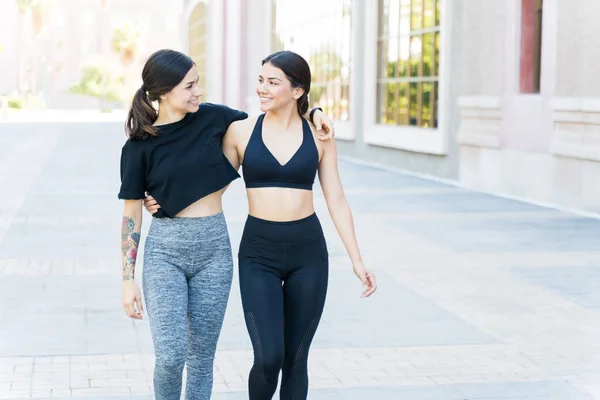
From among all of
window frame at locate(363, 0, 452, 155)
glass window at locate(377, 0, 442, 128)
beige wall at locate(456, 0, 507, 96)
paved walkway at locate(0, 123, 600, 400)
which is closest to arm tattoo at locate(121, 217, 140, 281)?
paved walkway at locate(0, 123, 600, 400)

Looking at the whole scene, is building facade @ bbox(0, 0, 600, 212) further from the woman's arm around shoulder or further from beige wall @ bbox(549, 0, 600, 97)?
the woman's arm around shoulder

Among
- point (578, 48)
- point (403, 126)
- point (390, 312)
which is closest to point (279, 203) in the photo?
point (390, 312)

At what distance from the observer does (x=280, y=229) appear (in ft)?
14.7

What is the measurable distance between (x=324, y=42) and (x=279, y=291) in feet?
90.2

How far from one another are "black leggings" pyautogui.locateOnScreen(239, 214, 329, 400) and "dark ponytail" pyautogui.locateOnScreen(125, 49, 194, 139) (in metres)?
0.57

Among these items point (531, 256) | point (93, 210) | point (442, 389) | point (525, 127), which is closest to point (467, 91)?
point (525, 127)

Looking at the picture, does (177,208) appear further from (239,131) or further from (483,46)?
(483,46)

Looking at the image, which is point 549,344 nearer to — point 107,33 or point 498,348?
point 498,348

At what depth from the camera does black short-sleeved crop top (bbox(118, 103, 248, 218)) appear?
4.43 m

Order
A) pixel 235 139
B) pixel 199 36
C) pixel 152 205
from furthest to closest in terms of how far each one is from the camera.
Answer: pixel 199 36, pixel 235 139, pixel 152 205

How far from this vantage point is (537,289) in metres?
9.42

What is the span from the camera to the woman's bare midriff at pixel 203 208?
446 centimetres

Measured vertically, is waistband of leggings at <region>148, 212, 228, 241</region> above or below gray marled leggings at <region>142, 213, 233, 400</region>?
above

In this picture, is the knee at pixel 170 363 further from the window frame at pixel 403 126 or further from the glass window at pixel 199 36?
the glass window at pixel 199 36
